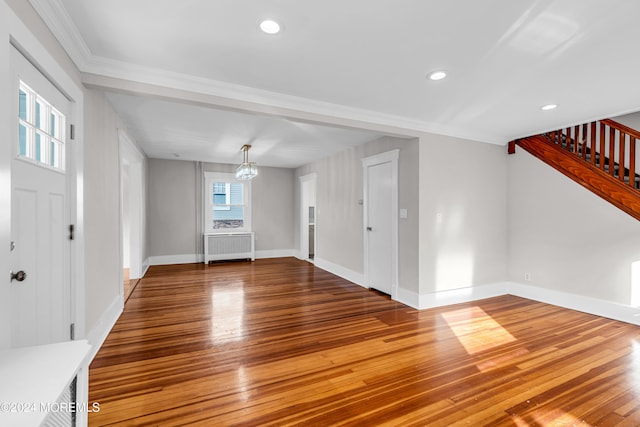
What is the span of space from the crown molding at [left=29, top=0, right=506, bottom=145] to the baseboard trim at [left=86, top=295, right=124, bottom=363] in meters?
2.11

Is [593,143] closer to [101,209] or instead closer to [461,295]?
[461,295]

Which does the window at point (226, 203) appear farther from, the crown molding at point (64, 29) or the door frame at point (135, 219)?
the crown molding at point (64, 29)

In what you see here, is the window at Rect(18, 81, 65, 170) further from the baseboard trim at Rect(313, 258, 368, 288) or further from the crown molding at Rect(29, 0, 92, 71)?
the baseboard trim at Rect(313, 258, 368, 288)

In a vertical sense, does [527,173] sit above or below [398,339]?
above

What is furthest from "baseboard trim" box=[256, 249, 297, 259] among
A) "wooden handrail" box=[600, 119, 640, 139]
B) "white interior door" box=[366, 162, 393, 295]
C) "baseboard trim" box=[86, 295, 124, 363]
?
"wooden handrail" box=[600, 119, 640, 139]

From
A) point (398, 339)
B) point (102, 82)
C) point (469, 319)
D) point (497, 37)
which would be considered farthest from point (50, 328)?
point (469, 319)

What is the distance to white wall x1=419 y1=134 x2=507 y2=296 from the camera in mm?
3785

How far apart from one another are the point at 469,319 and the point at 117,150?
4.62m

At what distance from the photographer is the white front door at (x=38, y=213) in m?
1.51

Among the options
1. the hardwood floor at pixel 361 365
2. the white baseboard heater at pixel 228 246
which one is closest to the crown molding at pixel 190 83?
the hardwood floor at pixel 361 365

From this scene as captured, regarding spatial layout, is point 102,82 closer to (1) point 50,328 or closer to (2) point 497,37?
(1) point 50,328

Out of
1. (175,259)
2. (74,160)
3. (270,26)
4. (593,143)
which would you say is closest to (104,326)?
(74,160)

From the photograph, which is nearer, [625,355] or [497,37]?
[497,37]

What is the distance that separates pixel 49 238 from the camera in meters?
1.82
